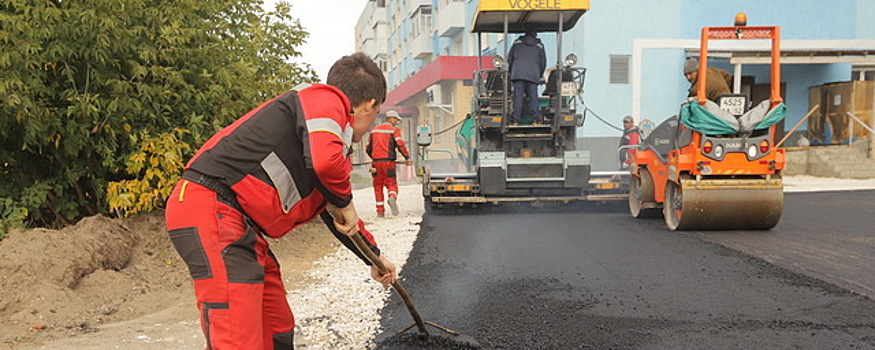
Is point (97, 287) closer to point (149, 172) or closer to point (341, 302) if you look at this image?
point (149, 172)

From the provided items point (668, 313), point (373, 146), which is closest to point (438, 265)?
point (668, 313)

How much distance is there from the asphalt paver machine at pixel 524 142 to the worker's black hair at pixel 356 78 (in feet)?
22.7

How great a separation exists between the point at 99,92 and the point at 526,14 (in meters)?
6.41

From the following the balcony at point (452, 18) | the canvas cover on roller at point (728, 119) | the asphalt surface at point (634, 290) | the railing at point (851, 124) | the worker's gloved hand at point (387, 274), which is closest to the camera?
the worker's gloved hand at point (387, 274)

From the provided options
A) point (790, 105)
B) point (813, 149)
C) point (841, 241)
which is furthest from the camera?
point (790, 105)

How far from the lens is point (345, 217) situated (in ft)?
8.04

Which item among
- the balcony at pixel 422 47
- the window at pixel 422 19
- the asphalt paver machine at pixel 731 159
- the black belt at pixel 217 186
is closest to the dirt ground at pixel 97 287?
the black belt at pixel 217 186

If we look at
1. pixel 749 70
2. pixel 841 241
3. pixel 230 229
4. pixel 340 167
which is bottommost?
pixel 841 241

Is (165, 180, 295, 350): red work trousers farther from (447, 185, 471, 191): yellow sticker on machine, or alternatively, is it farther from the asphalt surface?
(447, 185, 471, 191): yellow sticker on machine

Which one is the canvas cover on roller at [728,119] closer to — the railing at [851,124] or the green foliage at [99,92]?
the green foliage at [99,92]

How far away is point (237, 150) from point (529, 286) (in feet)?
10.3

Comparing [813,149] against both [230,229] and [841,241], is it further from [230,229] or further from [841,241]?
[230,229]

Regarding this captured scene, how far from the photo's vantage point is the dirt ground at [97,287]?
3.74 m

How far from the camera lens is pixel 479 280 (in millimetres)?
5176
